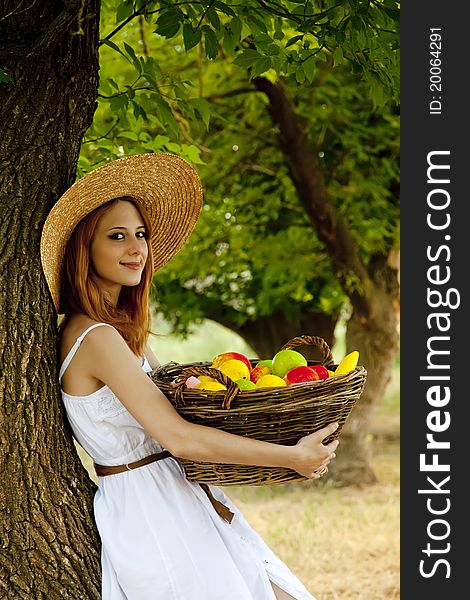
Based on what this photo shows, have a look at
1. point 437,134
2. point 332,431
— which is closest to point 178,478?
point 332,431

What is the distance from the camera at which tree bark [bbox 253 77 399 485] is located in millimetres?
6938

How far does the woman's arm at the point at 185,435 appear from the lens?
249 centimetres

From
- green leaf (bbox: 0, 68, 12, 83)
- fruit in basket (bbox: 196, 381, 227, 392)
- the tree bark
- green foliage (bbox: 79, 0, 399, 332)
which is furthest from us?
green foliage (bbox: 79, 0, 399, 332)

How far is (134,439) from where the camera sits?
108 inches

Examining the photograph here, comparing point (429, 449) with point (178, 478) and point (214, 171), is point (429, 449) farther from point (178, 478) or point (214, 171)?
point (214, 171)

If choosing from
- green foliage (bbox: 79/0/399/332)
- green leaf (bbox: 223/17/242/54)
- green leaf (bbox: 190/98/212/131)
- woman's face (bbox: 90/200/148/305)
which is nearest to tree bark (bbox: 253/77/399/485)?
green foliage (bbox: 79/0/399/332)

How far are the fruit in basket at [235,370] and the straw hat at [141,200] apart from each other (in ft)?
1.90

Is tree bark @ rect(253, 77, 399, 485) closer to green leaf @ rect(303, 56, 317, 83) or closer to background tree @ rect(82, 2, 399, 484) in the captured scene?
background tree @ rect(82, 2, 399, 484)

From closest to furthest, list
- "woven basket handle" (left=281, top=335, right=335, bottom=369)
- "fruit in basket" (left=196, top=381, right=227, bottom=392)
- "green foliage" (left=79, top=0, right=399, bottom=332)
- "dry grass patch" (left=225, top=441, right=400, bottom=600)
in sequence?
"fruit in basket" (left=196, top=381, right=227, bottom=392), "woven basket handle" (left=281, top=335, right=335, bottom=369), "dry grass patch" (left=225, top=441, right=400, bottom=600), "green foliage" (left=79, top=0, right=399, bottom=332)

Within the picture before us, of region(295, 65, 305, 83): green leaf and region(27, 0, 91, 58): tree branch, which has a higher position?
region(295, 65, 305, 83): green leaf

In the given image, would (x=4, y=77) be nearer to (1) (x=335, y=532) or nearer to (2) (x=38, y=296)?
(2) (x=38, y=296)

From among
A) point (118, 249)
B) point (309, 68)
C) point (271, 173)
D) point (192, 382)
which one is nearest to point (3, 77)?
point (118, 249)

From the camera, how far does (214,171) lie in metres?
8.23

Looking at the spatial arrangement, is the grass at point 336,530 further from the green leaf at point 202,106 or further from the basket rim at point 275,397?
the basket rim at point 275,397
